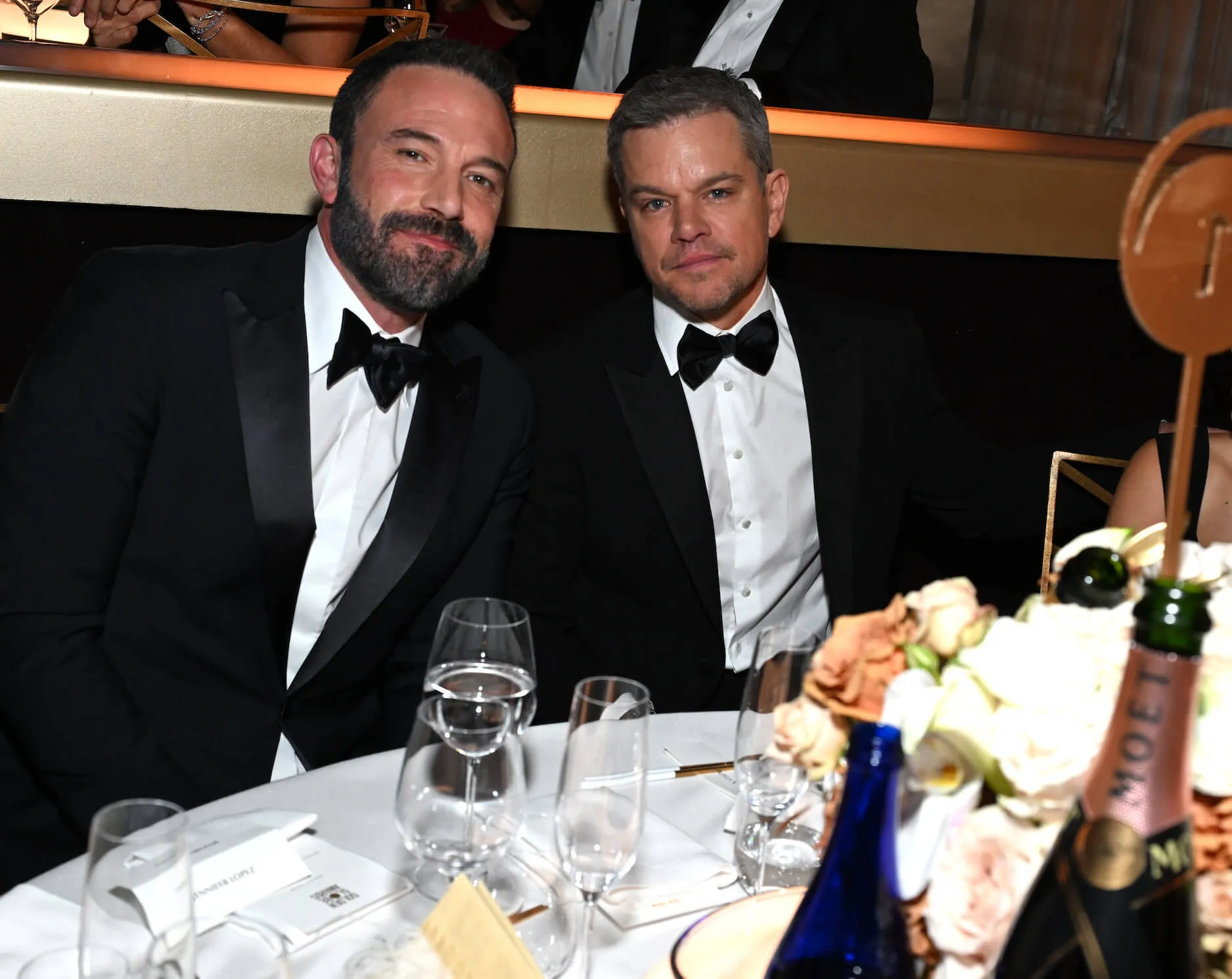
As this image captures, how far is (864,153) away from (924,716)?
241cm

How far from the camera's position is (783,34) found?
322 cm

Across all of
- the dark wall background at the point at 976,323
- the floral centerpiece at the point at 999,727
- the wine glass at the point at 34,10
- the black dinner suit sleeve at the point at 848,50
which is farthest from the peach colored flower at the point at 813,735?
the wine glass at the point at 34,10

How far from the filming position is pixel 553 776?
144 cm

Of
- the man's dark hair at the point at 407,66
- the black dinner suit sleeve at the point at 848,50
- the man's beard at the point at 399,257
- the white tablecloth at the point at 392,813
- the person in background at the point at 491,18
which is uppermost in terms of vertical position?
the person in background at the point at 491,18

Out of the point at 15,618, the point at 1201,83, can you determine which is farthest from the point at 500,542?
the point at 1201,83


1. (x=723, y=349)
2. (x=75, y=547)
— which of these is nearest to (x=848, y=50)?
(x=723, y=349)

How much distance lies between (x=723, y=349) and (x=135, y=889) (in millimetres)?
1874

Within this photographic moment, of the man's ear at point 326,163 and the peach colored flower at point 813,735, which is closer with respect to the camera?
the peach colored flower at point 813,735

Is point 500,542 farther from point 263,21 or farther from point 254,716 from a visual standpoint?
point 263,21

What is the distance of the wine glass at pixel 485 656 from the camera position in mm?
1270

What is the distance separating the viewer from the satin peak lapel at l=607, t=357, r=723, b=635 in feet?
8.05

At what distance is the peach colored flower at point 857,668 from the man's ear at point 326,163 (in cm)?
164

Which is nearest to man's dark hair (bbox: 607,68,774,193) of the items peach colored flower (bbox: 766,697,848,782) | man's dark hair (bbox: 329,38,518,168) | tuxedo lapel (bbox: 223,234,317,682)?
man's dark hair (bbox: 329,38,518,168)

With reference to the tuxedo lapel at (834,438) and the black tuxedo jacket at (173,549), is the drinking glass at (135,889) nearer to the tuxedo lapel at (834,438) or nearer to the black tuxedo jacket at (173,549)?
the black tuxedo jacket at (173,549)
